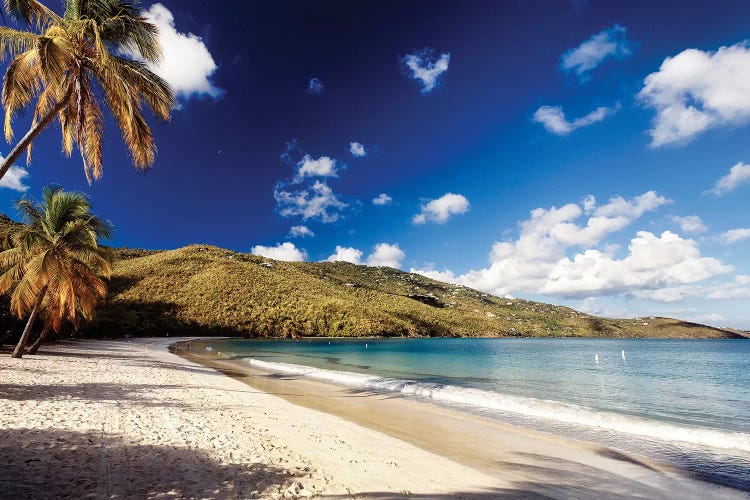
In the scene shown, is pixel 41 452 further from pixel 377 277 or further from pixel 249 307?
pixel 377 277

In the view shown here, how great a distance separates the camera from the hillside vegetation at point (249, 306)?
60.9 m

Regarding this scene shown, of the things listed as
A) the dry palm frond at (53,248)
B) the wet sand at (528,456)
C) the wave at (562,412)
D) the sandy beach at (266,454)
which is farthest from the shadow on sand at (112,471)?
the dry palm frond at (53,248)

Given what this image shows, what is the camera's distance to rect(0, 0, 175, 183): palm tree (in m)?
7.53

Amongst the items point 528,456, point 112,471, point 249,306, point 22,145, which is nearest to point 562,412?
point 528,456

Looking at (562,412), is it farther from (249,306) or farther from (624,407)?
(249,306)

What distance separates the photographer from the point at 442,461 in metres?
6.97

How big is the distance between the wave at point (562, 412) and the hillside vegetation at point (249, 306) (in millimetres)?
41576

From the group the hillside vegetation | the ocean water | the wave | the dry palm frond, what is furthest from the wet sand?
the hillside vegetation

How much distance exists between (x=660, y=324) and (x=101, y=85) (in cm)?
19963

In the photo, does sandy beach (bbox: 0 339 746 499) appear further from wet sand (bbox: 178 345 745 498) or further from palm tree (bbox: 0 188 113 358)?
palm tree (bbox: 0 188 113 358)

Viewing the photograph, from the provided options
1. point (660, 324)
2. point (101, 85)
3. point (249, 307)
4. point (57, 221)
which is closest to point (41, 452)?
point (101, 85)

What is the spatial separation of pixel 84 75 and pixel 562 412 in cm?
1654

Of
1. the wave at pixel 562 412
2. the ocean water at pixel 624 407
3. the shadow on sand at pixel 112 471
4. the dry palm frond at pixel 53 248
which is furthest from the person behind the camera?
the dry palm frond at pixel 53 248

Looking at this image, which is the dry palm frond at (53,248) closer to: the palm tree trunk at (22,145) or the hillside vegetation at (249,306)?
the palm tree trunk at (22,145)
